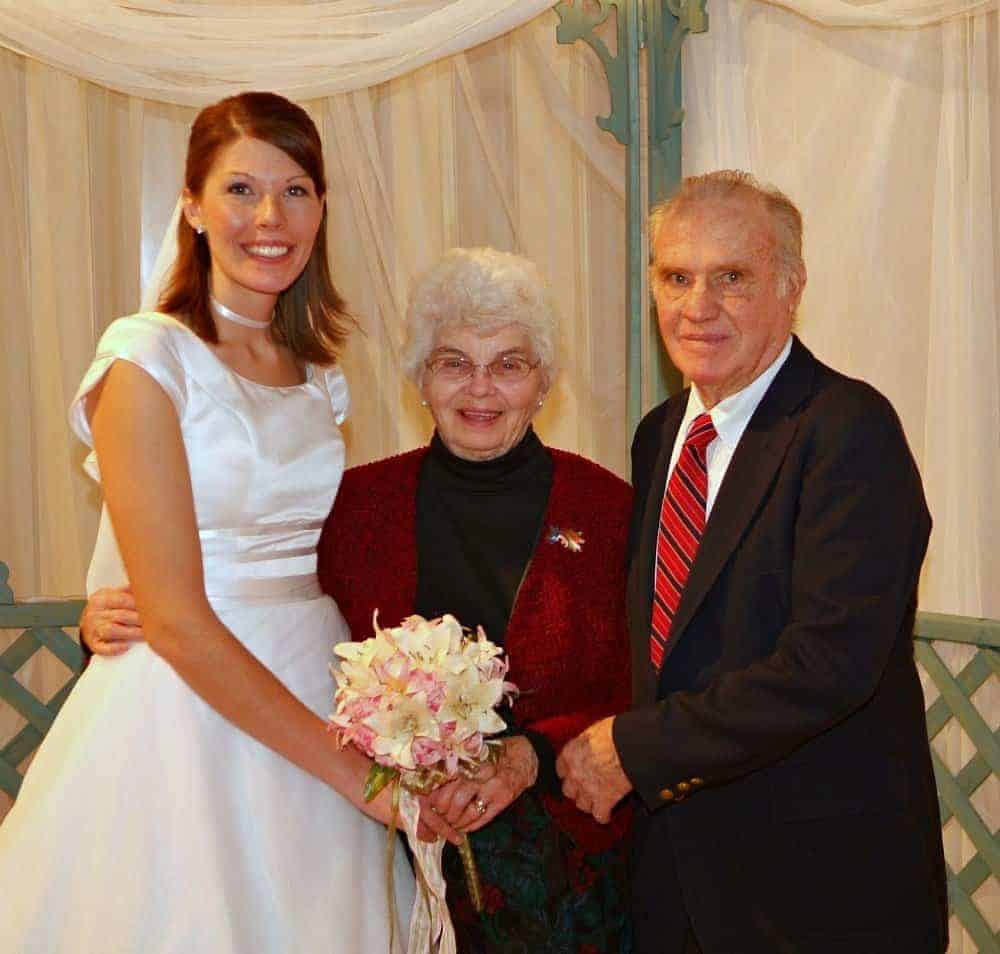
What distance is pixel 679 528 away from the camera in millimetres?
2371

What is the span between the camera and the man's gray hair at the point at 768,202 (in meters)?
2.37

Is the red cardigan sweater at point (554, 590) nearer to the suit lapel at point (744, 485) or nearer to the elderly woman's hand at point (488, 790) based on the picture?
the elderly woman's hand at point (488, 790)

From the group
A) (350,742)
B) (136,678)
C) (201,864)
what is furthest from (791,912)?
(136,678)

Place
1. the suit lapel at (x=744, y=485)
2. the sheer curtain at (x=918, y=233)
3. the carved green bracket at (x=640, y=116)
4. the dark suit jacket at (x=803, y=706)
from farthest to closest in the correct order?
the carved green bracket at (x=640, y=116), the sheer curtain at (x=918, y=233), the suit lapel at (x=744, y=485), the dark suit jacket at (x=803, y=706)

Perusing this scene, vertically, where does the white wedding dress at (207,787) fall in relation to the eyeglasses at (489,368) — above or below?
below

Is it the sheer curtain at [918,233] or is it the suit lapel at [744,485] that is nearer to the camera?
the suit lapel at [744,485]

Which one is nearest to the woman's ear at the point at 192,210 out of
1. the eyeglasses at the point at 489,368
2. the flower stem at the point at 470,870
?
the eyeglasses at the point at 489,368

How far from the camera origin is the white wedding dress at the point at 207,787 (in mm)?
2287

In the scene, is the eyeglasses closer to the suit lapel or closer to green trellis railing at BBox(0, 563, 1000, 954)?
the suit lapel

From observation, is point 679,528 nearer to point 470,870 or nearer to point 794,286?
point 794,286

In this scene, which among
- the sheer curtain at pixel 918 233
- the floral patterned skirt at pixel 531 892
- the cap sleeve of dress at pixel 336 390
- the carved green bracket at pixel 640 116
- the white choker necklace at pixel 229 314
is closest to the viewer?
the floral patterned skirt at pixel 531 892

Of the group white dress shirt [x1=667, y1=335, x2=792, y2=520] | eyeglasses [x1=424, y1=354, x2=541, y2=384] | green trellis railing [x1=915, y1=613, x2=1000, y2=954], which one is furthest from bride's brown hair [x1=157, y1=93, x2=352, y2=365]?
green trellis railing [x1=915, y1=613, x2=1000, y2=954]

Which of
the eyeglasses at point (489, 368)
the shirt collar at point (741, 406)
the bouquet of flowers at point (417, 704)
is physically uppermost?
the eyeglasses at point (489, 368)

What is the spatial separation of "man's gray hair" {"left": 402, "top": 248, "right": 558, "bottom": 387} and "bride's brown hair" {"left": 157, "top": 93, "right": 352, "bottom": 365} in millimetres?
207
